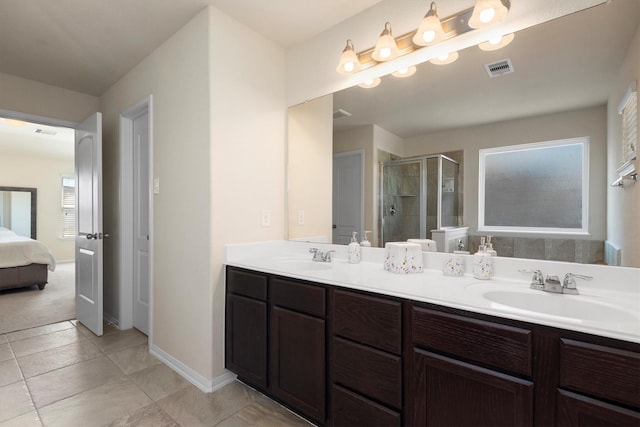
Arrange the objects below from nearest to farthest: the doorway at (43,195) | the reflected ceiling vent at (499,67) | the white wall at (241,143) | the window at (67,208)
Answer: the reflected ceiling vent at (499,67) < the white wall at (241,143) < the doorway at (43,195) < the window at (67,208)

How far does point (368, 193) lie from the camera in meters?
2.13

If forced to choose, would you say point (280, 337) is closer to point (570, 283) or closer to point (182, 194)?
point (182, 194)

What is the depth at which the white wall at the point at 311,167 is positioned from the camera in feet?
7.52

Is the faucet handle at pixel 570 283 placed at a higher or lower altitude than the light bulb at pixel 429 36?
lower

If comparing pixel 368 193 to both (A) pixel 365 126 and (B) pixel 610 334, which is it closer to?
(A) pixel 365 126

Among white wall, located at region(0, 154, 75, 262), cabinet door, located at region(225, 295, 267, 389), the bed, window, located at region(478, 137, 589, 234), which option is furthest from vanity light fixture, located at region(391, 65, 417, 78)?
white wall, located at region(0, 154, 75, 262)

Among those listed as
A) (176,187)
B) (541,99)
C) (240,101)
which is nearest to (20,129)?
(176,187)

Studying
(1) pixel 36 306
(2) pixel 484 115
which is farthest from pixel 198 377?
(1) pixel 36 306

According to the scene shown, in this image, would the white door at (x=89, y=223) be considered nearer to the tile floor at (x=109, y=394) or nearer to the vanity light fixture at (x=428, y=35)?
the tile floor at (x=109, y=394)

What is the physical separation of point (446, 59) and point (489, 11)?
0.94 ft

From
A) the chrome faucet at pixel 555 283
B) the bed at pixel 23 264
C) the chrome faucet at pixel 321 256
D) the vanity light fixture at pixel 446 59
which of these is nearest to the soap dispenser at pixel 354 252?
the chrome faucet at pixel 321 256

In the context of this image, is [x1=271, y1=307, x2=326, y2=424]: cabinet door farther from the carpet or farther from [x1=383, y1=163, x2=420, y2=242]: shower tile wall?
the carpet

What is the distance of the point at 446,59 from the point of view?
1705mm

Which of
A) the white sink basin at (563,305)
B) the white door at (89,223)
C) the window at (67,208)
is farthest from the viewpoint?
the window at (67,208)
